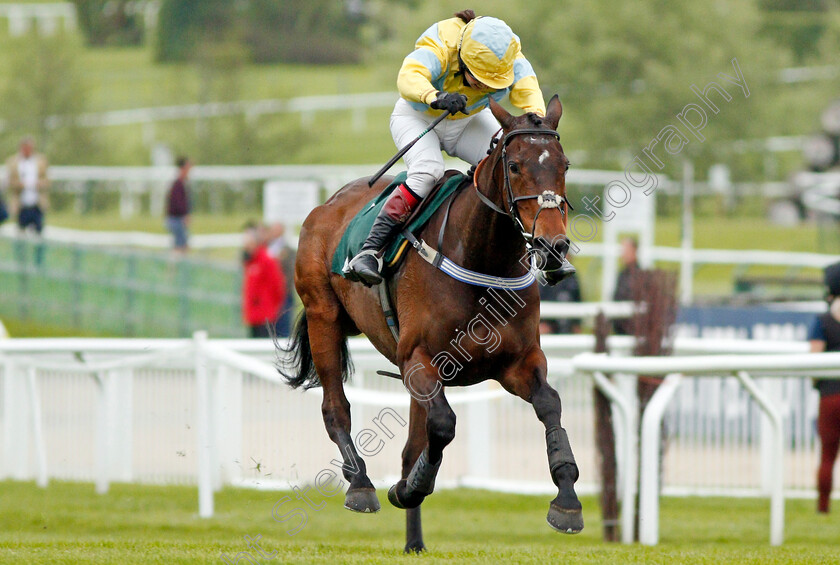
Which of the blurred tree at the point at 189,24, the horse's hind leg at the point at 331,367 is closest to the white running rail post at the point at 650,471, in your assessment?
the horse's hind leg at the point at 331,367

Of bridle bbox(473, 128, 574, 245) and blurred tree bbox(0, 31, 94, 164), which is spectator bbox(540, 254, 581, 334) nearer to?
bridle bbox(473, 128, 574, 245)

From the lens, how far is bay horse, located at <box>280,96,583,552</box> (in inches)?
198

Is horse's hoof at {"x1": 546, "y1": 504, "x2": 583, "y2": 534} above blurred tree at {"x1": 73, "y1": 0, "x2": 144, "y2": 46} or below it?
below

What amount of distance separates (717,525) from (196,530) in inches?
129

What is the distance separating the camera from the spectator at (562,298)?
11414mm

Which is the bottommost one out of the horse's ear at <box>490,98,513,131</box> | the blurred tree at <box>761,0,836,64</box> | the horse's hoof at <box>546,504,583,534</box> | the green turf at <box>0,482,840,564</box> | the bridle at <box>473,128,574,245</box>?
the green turf at <box>0,482,840,564</box>

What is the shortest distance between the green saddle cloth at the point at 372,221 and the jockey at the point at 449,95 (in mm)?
54

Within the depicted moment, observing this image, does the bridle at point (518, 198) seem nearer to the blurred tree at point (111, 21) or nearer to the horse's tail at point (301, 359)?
the horse's tail at point (301, 359)

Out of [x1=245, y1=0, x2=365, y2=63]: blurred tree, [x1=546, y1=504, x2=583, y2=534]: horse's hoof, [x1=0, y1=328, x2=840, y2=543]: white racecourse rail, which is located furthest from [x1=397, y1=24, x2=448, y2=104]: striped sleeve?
[x1=245, y1=0, x2=365, y2=63]: blurred tree

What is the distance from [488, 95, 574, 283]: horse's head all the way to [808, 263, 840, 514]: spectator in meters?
3.88

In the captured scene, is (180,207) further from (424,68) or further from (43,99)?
(43,99)

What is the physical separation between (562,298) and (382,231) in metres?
6.43

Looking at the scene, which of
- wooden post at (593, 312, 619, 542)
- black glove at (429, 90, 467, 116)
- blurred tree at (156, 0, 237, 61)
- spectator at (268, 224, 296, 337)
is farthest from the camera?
blurred tree at (156, 0, 237, 61)

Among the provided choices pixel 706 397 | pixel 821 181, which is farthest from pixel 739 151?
pixel 706 397
